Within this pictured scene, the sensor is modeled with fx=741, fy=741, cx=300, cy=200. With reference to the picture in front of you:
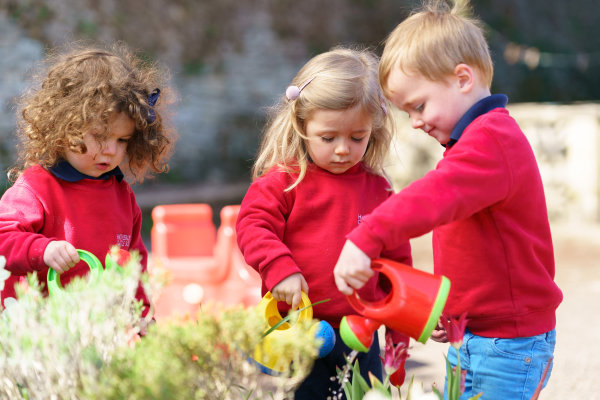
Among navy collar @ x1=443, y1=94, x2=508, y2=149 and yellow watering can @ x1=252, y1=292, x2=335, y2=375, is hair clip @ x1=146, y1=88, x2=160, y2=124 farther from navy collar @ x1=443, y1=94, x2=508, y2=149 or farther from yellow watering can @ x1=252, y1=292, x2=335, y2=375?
navy collar @ x1=443, y1=94, x2=508, y2=149

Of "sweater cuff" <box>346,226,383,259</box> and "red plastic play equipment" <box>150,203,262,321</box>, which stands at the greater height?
"sweater cuff" <box>346,226,383,259</box>

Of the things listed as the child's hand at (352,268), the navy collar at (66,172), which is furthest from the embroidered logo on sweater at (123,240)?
the child's hand at (352,268)

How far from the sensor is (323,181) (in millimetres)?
2412

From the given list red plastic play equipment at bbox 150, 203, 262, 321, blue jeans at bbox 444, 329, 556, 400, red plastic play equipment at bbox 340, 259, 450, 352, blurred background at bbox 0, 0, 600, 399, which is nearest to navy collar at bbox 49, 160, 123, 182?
red plastic play equipment at bbox 340, 259, 450, 352

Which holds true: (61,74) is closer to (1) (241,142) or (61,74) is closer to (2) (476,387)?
(2) (476,387)

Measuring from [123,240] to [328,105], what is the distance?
804mm

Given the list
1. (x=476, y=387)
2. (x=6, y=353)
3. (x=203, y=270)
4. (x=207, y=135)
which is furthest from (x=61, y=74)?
(x=207, y=135)

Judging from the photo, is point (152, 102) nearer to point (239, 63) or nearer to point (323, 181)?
point (323, 181)

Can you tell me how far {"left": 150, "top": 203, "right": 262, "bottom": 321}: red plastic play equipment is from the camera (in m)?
4.79

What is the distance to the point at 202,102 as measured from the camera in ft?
47.1

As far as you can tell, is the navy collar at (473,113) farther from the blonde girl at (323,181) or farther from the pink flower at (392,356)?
the pink flower at (392,356)

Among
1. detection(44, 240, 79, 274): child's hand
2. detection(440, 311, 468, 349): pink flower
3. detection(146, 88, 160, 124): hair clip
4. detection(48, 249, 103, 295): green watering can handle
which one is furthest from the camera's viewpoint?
detection(146, 88, 160, 124): hair clip

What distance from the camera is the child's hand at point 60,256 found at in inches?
81.6

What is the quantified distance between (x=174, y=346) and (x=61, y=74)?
1.30 m
